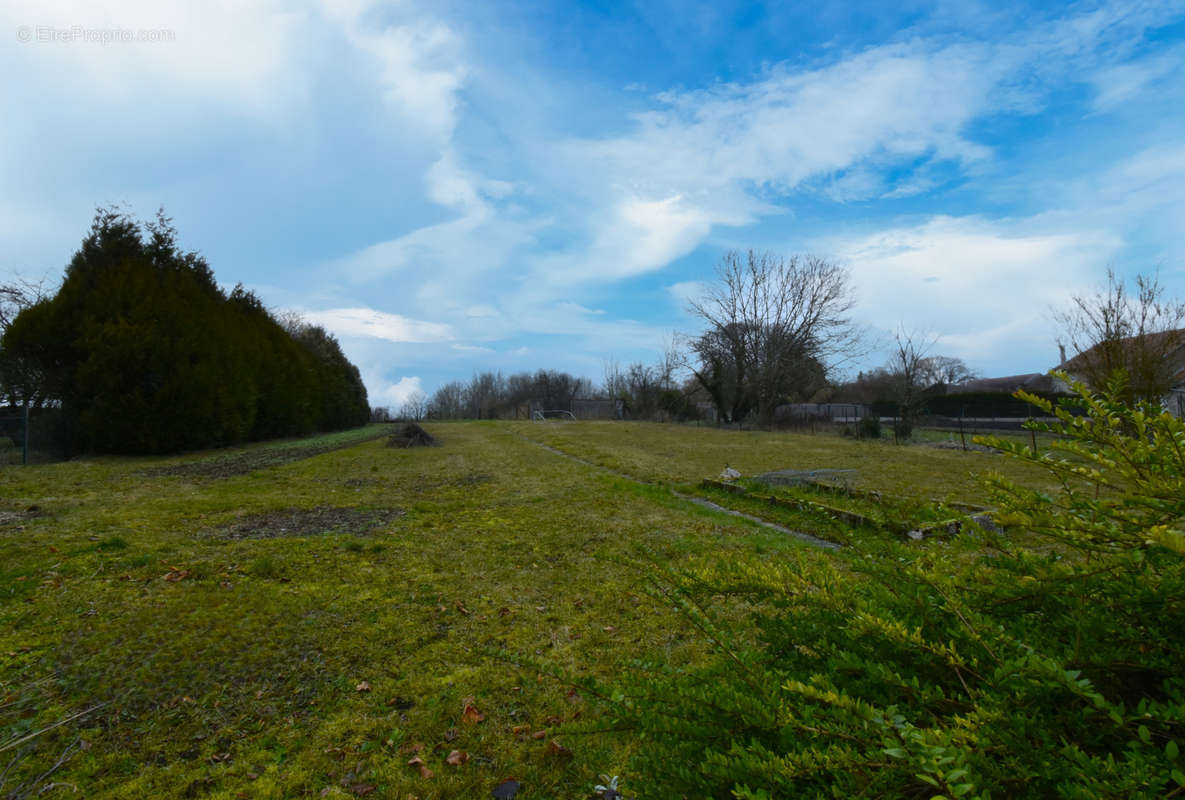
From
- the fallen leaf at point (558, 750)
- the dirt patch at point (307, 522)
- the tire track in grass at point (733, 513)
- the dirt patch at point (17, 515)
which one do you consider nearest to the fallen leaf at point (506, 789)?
the fallen leaf at point (558, 750)

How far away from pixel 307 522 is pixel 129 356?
10.8 metres

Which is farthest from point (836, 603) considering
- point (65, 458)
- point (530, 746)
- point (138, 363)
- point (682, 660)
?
point (65, 458)

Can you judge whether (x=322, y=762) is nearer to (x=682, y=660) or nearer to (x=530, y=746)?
(x=530, y=746)

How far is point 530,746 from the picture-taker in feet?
8.23

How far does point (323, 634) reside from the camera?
3.53 metres

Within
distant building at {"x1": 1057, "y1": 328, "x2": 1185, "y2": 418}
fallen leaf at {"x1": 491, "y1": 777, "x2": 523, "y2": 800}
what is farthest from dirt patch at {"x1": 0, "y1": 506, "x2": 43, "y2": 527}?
distant building at {"x1": 1057, "y1": 328, "x2": 1185, "y2": 418}

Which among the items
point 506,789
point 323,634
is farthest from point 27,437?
point 506,789

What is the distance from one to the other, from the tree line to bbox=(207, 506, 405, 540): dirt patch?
982 cm

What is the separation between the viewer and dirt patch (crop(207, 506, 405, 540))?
6.02 metres

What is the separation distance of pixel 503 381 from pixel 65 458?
48582 millimetres

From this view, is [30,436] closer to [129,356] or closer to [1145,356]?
[129,356]

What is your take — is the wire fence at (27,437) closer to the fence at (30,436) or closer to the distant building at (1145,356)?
the fence at (30,436)

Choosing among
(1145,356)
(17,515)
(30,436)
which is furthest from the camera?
(1145,356)

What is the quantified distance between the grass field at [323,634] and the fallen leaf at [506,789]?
42 millimetres
